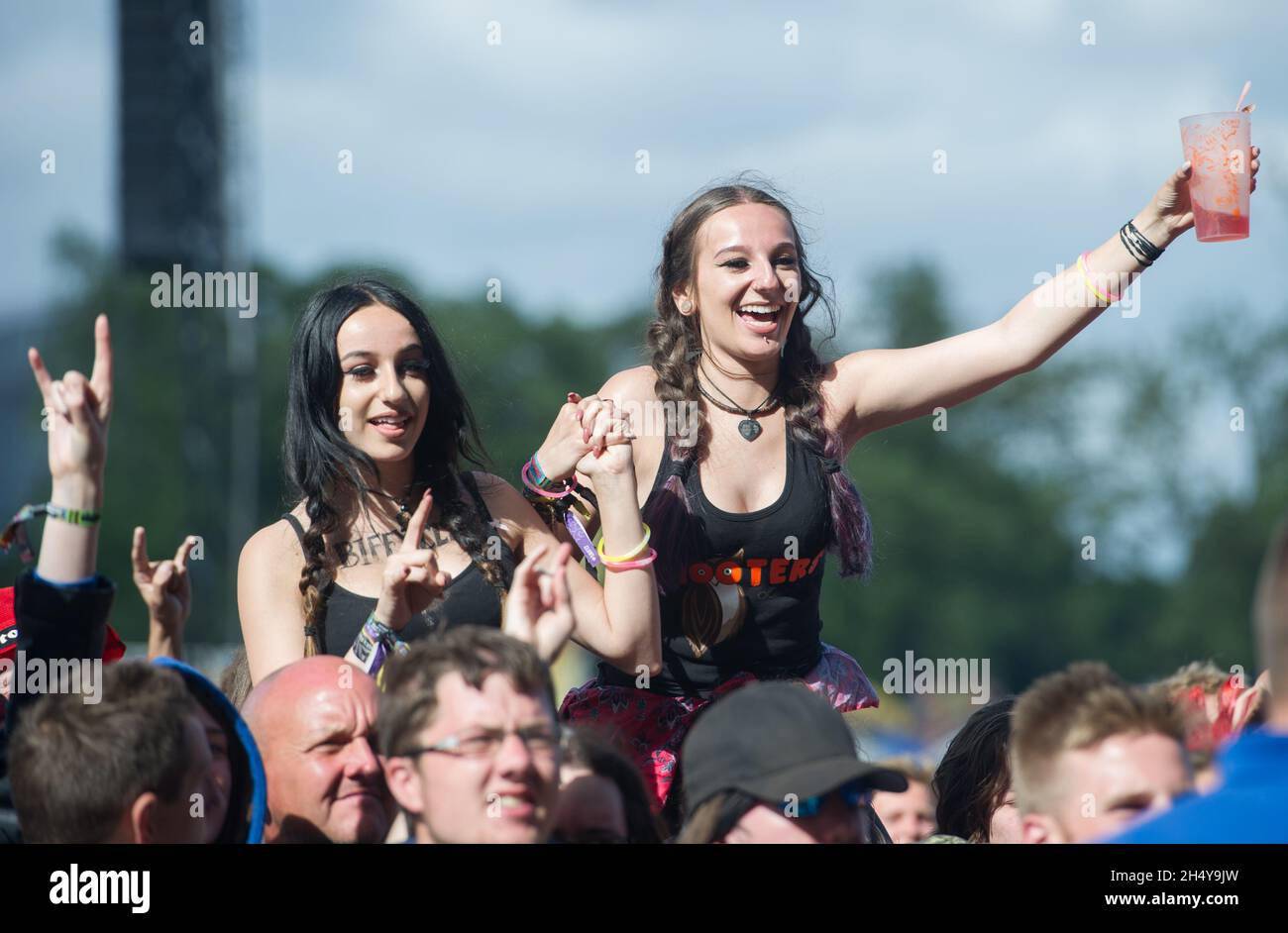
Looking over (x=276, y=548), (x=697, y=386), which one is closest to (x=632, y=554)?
(x=697, y=386)

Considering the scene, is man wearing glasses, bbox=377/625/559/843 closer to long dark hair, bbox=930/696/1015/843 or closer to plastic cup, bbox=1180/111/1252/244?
long dark hair, bbox=930/696/1015/843

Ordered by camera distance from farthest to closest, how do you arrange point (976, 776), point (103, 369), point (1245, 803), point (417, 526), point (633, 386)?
point (633, 386) → point (976, 776) → point (417, 526) → point (103, 369) → point (1245, 803)

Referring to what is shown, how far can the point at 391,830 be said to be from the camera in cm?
270

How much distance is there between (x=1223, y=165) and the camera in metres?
3.38

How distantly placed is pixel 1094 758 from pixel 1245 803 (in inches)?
26.9

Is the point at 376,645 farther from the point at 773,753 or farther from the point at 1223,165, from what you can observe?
the point at 1223,165

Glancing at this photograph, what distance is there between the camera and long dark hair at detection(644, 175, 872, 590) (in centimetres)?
361

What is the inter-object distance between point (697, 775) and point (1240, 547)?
36.4 meters

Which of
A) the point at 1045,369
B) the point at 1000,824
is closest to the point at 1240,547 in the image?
the point at 1045,369

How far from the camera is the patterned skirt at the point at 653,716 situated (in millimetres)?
3629

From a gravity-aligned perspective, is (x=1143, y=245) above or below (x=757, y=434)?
above

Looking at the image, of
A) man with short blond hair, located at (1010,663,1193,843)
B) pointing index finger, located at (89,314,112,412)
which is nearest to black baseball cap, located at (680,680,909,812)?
man with short blond hair, located at (1010,663,1193,843)

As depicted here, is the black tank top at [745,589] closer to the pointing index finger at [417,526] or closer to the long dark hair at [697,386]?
the long dark hair at [697,386]

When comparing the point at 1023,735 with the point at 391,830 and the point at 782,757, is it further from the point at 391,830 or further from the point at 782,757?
the point at 391,830
